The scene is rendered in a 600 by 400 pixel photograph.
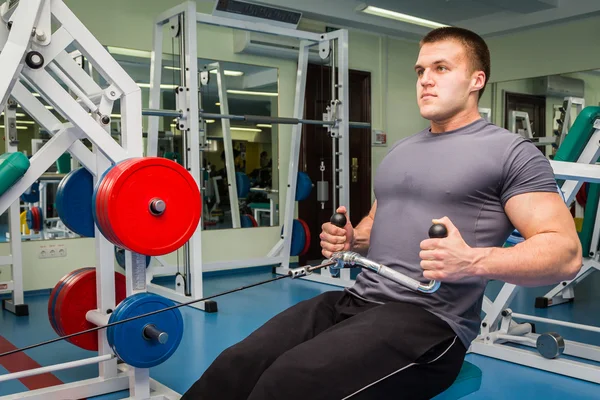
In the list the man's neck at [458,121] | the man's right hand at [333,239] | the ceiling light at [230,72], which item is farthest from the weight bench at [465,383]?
the ceiling light at [230,72]

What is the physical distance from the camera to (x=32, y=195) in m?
4.38

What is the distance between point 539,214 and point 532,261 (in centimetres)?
14

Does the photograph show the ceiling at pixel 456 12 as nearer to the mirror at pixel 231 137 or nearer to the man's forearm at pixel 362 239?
the mirror at pixel 231 137

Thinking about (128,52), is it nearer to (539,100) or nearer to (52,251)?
(52,251)

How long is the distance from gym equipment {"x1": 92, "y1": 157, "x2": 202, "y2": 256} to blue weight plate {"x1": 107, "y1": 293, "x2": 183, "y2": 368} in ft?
0.87

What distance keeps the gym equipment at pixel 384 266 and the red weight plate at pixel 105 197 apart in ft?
3.08

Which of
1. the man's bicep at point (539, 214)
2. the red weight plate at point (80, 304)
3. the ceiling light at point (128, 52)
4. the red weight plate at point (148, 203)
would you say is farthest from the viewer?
the ceiling light at point (128, 52)

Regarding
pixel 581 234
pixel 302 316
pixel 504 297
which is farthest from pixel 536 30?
pixel 302 316

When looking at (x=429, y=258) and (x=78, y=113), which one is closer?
(x=429, y=258)

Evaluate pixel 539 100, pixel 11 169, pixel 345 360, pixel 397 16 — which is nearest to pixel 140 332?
pixel 11 169

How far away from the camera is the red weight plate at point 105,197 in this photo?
201 centimetres

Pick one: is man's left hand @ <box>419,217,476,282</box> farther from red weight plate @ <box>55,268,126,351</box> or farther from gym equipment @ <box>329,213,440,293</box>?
red weight plate @ <box>55,268,126,351</box>

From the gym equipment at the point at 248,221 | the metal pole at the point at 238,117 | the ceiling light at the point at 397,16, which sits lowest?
the gym equipment at the point at 248,221

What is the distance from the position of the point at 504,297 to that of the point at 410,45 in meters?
4.48
